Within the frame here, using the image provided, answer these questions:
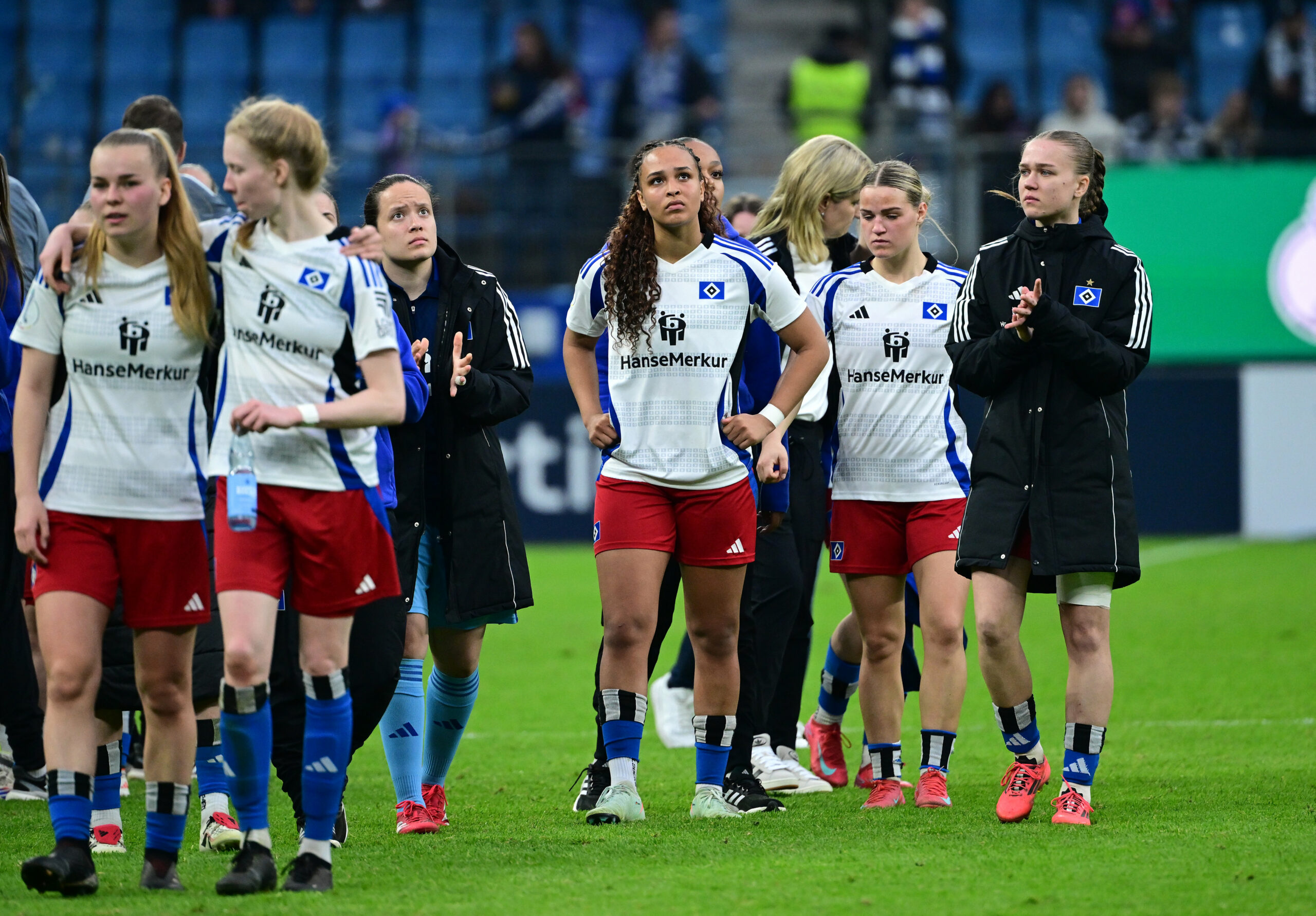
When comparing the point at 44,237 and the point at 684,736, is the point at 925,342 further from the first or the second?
the point at 44,237

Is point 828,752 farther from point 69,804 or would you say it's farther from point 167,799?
point 69,804

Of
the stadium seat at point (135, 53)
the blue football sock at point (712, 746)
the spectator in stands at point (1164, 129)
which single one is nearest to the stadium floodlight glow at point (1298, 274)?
the spectator in stands at point (1164, 129)

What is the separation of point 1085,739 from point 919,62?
44.2 ft

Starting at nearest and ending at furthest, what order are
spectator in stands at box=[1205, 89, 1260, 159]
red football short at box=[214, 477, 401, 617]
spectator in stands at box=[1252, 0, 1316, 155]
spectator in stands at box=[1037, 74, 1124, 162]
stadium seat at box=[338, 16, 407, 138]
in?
red football short at box=[214, 477, 401, 617] < spectator in stands at box=[1205, 89, 1260, 159] < spectator in stands at box=[1037, 74, 1124, 162] < spectator in stands at box=[1252, 0, 1316, 155] < stadium seat at box=[338, 16, 407, 138]

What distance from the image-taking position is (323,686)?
4.35 metres

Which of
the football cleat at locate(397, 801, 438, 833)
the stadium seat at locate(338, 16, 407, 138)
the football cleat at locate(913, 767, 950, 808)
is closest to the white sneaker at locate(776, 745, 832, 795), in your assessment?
the football cleat at locate(913, 767, 950, 808)

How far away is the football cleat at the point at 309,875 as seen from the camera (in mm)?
4344

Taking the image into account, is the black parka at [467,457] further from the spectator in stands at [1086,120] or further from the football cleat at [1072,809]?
the spectator in stands at [1086,120]

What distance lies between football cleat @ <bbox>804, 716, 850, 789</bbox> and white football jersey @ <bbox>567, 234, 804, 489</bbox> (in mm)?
1556

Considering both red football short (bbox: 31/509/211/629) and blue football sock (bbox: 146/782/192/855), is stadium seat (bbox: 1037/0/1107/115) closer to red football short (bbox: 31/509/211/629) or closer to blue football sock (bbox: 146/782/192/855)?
red football short (bbox: 31/509/211/629)

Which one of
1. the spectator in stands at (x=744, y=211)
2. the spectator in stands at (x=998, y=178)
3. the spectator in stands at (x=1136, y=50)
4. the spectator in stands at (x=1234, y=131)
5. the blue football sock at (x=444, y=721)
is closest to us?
the blue football sock at (x=444, y=721)

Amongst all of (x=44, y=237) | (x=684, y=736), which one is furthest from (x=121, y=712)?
(x=684, y=736)

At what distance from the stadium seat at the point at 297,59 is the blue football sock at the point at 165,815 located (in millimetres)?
15177

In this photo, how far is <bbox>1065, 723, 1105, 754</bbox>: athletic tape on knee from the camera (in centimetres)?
536
